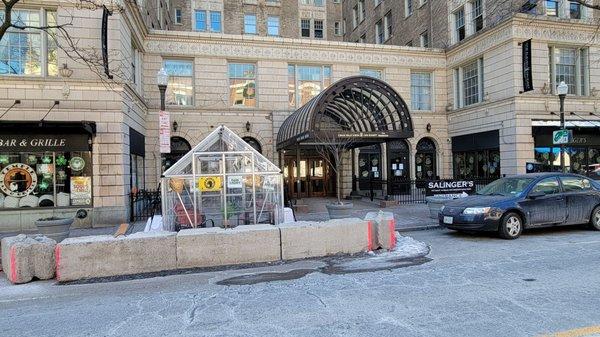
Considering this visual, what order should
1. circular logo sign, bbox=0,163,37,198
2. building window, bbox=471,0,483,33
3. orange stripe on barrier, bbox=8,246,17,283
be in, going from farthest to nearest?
building window, bbox=471,0,483,33, circular logo sign, bbox=0,163,37,198, orange stripe on barrier, bbox=8,246,17,283

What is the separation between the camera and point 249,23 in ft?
121

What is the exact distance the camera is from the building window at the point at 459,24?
2251 cm

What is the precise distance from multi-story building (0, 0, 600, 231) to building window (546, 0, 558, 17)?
9 centimetres

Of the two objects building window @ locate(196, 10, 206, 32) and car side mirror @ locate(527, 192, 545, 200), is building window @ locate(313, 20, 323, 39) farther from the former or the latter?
car side mirror @ locate(527, 192, 545, 200)

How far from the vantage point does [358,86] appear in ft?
51.2

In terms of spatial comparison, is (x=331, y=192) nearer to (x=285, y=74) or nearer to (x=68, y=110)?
(x=285, y=74)

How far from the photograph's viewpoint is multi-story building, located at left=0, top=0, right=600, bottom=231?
1270 cm

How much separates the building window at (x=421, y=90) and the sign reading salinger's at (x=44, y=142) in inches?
716

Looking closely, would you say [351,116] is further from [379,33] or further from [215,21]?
[215,21]

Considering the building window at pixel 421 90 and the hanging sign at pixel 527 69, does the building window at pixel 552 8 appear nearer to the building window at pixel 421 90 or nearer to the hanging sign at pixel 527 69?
the hanging sign at pixel 527 69

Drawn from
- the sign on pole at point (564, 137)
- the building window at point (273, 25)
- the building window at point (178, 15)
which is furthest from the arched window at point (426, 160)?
the building window at point (178, 15)

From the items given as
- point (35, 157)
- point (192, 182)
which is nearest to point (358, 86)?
point (192, 182)

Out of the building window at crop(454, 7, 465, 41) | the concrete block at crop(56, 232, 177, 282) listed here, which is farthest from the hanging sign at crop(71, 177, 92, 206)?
the building window at crop(454, 7, 465, 41)

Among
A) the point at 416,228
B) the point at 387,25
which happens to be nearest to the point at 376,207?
the point at 416,228
